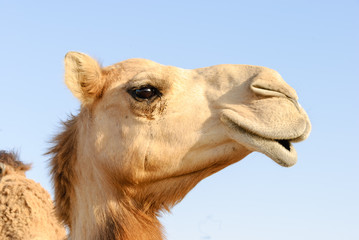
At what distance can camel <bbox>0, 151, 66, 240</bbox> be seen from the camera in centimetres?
680

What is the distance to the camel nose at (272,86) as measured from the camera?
12.0 feet

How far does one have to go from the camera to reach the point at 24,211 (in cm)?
693

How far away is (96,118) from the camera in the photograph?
4.27 m

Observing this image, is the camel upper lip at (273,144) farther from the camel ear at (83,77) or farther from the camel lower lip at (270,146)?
the camel ear at (83,77)

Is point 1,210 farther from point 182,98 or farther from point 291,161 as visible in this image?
point 291,161

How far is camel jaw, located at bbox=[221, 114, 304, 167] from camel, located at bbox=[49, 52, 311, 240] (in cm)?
1

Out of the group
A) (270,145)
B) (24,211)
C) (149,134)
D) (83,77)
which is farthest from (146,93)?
(24,211)

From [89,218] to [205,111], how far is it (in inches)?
A: 53.6

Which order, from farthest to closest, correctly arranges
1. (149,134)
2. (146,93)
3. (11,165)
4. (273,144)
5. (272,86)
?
1. (11,165)
2. (146,93)
3. (149,134)
4. (272,86)
5. (273,144)

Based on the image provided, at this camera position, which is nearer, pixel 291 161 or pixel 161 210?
pixel 291 161

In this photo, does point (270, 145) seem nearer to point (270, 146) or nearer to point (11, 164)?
point (270, 146)

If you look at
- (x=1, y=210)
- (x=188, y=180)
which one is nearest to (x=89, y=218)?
(x=188, y=180)

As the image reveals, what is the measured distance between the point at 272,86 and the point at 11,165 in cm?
517

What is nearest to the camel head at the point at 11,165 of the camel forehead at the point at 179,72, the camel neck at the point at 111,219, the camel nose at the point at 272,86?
the camel neck at the point at 111,219
